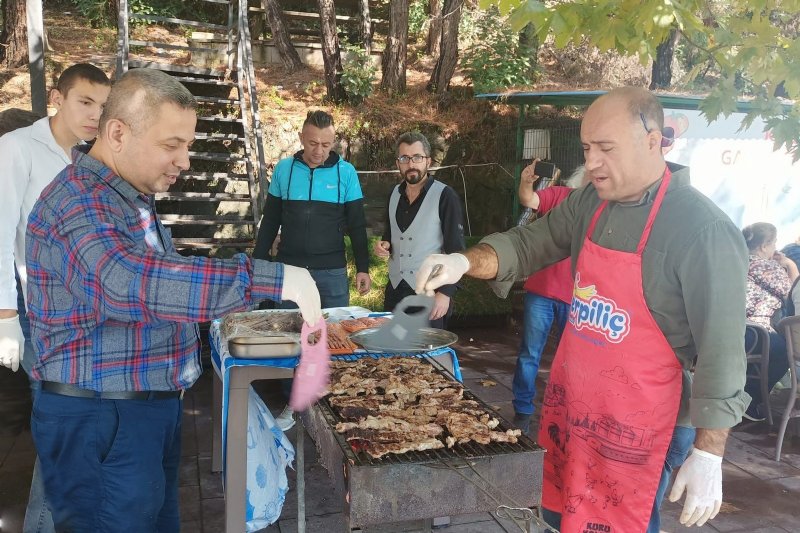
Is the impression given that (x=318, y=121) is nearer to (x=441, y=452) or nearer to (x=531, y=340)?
(x=531, y=340)

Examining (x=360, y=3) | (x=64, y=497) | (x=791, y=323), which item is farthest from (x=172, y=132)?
(x=360, y=3)

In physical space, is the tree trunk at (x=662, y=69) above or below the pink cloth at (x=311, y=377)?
above

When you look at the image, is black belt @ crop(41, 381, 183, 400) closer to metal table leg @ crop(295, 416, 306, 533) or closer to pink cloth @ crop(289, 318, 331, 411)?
pink cloth @ crop(289, 318, 331, 411)

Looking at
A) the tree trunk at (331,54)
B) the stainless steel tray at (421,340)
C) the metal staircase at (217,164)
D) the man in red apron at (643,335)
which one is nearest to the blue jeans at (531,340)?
the stainless steel tray at (421,340)

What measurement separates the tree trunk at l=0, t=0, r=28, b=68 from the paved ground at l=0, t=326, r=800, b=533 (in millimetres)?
8205

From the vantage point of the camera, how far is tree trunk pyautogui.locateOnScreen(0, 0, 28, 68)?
11836mm

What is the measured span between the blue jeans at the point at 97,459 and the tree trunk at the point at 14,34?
11.8 m

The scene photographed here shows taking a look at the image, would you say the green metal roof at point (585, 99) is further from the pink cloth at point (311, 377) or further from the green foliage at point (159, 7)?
the green foliage at point (159, 7)

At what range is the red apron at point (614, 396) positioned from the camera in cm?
247

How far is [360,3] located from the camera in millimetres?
12562

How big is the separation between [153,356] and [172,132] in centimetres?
79

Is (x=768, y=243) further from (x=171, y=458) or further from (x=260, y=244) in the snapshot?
(x=171, y=458)

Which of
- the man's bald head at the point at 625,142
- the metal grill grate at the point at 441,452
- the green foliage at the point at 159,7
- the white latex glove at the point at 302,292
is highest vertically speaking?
the green foliage at the point at 159,7

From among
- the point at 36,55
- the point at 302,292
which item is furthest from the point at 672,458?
the point at 36,55
